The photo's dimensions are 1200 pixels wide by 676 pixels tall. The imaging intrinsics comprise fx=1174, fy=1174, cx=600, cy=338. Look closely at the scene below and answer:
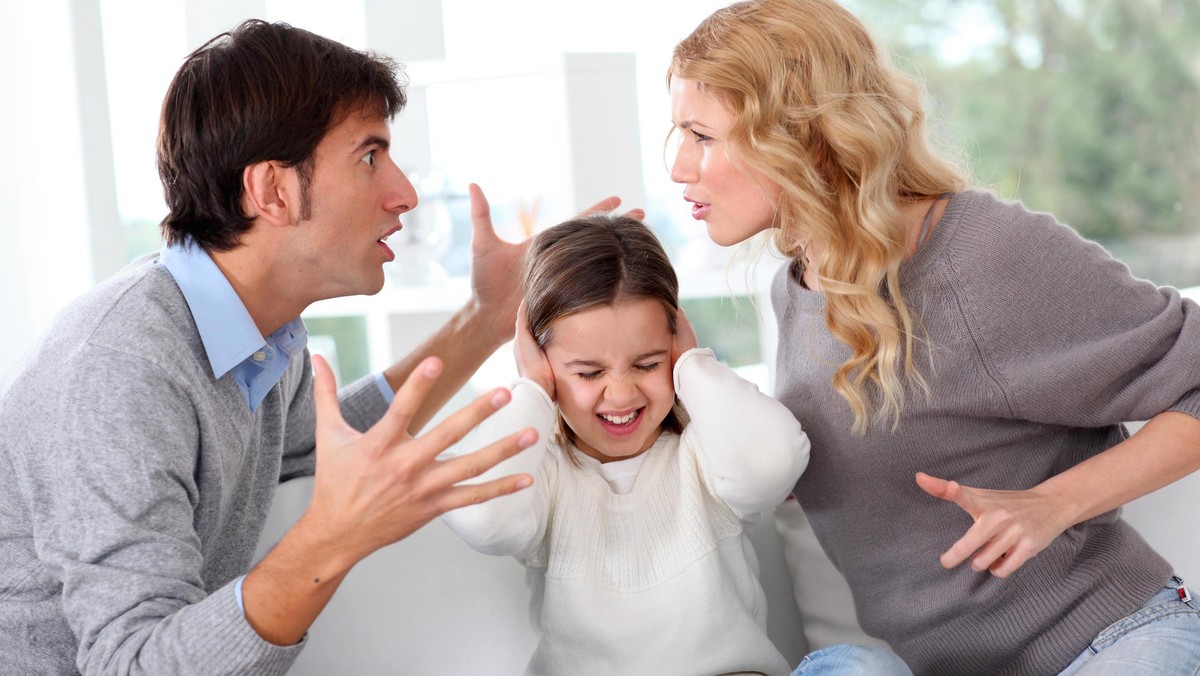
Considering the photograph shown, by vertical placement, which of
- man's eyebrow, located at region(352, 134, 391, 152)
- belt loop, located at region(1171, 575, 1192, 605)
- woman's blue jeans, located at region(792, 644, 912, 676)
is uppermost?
man's eyebrow, located at region(352, 134, 391, 152)

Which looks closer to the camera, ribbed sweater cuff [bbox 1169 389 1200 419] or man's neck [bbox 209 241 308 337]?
ribbed sweater cuff [bbox 1169 389 1200 419]

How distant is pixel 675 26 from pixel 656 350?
9.93 feet

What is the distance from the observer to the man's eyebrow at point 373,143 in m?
1.61

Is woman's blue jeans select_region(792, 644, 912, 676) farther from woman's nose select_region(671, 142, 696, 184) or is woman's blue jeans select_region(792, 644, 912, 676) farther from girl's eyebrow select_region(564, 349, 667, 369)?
woman's nose select_region(671, 142, 696, 184)

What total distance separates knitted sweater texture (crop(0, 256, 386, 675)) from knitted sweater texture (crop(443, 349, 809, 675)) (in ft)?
1.03

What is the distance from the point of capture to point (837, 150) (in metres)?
1.47

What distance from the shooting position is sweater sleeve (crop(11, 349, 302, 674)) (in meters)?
1.17

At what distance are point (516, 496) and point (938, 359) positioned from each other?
546mm

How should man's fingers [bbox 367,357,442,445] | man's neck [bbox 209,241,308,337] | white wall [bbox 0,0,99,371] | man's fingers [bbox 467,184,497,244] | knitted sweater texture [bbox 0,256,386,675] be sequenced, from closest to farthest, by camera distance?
man's fingers [bbox 367,357,442,445] < knitted sweater texture [bbox 0,256,386,675] < man's neck [bbox 209,241,308,337] < man's fingers [bbox 467,184,497,244] < white wall [bbox 0,0,99,371]

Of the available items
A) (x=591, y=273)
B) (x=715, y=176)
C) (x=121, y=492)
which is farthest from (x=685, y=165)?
(x=121, y=492)

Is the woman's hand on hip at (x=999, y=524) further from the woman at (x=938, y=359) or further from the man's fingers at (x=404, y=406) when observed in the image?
the man's fingers at (x=404, y=406)

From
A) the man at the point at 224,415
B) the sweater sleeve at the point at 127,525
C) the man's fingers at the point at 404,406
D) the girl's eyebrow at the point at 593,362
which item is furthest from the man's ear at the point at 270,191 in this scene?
the man's fingers at the point at 404,406

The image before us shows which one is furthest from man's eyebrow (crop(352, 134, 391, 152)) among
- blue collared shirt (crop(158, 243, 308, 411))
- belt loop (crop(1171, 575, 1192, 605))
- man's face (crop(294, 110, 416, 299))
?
belt loop (crop(1171, 575, 1192, 605))

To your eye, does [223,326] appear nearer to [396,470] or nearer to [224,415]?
[224,415]
